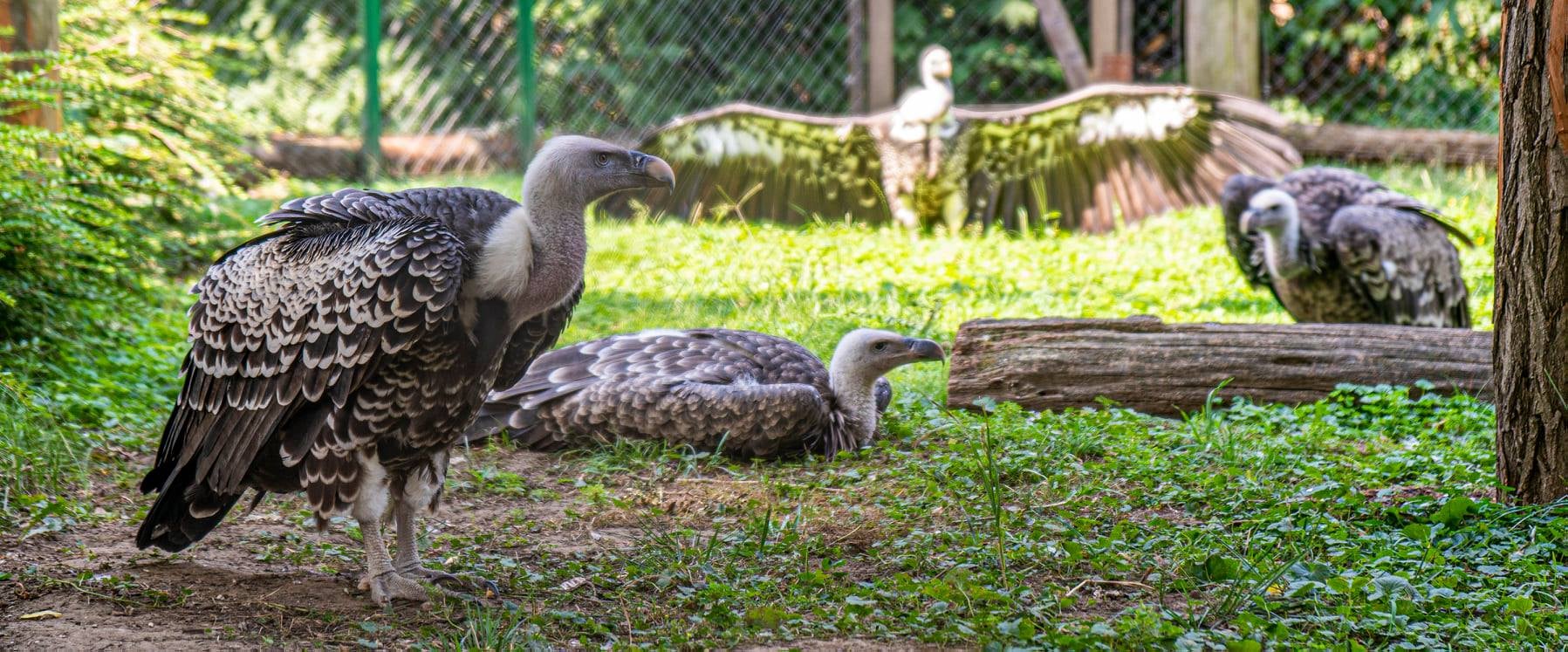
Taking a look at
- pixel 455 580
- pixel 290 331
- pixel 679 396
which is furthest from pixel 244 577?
pixel 679 396

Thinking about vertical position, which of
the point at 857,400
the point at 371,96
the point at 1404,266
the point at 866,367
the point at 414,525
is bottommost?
the point at 414,525

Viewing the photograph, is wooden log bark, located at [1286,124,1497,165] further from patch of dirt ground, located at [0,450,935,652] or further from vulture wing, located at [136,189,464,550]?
vulture wing, located at [136,189,464,550]

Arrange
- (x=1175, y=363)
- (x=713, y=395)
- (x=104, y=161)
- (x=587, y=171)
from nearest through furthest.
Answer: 1. (x=587, y=171)
2. (x=713, y=395)
3. (x=1175, y=363)
4. (x=104, y=161)

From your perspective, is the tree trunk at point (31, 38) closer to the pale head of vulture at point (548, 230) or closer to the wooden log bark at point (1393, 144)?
the pale head of vulture at point (548, 230)

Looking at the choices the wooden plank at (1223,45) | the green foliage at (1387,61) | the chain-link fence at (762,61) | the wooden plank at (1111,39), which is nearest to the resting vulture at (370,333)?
the wooden plank at (1111,39)

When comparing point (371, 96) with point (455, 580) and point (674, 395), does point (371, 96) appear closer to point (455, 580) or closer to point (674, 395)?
point (674, 395)

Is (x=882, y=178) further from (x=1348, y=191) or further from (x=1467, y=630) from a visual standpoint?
(x=1467, y=630)

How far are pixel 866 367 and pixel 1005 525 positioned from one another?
1082 millimetres

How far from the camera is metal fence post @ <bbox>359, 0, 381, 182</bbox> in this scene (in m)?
10.5

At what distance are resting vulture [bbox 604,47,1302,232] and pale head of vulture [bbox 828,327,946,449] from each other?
4272mm

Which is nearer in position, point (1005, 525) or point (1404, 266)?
point (1005, 525)

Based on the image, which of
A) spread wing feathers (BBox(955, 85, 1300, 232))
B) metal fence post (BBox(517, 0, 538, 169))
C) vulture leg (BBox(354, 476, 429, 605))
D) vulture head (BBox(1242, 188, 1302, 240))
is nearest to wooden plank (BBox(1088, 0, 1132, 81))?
spread wing feathers (BBox(955, 85, 1300, 232))

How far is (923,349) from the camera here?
14.8 ft

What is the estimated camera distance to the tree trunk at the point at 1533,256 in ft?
10.2
